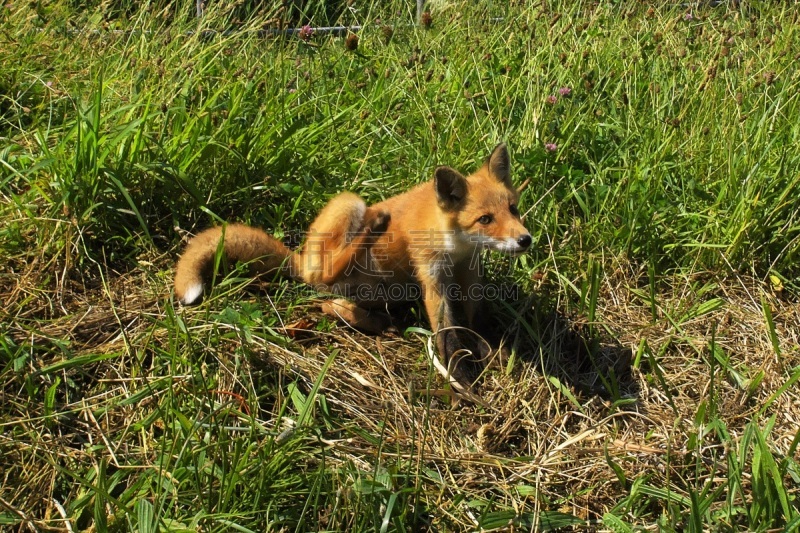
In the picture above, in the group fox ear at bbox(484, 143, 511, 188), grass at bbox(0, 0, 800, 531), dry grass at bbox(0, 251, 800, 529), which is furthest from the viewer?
fox ear at bbox(484, 143, 511, 188)

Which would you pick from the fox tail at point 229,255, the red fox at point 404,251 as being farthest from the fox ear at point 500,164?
the fox tail at point 229,255

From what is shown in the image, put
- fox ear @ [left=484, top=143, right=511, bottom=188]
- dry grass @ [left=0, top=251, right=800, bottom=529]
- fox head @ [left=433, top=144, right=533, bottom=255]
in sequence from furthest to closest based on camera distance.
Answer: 1. fox ear @ [left=484, top=143, right=511, bottom=188]
2. fox head @ [left=433, top=144, right=533, bottom=255]
3. dry grass @ [left=0, top=251, right=800, bottom=529]

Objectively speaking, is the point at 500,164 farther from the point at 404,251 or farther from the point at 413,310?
the point at 413,310

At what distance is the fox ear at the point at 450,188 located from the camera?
3.94m

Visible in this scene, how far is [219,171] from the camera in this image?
4672 millimetres

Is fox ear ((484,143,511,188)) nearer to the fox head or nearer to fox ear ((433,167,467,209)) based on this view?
the fox head

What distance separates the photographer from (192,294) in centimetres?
392

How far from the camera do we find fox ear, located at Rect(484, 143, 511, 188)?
4199 millimetres

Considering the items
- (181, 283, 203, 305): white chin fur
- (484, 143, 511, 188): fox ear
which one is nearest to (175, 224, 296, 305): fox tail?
(181, 283, 203, 305): white chin fur

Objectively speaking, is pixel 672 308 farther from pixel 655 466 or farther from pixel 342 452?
pixel 342 452

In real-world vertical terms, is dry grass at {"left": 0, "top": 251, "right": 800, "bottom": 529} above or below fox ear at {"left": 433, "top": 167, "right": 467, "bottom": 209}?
below

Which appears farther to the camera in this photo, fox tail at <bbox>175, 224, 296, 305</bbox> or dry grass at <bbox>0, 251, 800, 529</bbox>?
fox tail at <bbox>175, 224, 296, 305</bbox>

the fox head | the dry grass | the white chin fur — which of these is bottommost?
the dry grass

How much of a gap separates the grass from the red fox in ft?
0.50
